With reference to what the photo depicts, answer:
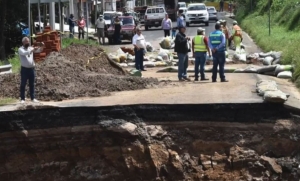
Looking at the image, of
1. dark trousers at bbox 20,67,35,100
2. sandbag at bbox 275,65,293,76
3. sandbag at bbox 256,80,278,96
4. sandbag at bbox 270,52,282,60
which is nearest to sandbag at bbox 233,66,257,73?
sandbag at bbox 275,65,293,76

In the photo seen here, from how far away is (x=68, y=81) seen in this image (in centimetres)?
1738

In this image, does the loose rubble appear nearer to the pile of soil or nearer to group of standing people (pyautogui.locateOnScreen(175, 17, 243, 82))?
group of standing people (pyautogui.locateOnScreen(175, 17, 243, 82))

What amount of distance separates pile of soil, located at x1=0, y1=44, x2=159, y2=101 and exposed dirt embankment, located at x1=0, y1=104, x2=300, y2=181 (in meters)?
2.77

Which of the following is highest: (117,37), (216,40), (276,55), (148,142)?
(216,40)

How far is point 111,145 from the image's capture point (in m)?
13.2

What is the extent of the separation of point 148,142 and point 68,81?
494cm

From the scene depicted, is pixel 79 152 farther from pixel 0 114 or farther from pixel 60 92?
pixel 60 92

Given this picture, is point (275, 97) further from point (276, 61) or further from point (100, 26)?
point (100, 26)

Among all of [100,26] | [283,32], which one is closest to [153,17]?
[100,26]

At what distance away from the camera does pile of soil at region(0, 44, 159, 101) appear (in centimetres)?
1641

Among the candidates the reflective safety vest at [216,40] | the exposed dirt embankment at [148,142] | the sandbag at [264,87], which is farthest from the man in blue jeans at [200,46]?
the exposed dirt embankment at [148,142]

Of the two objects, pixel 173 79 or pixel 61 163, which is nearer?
pixel 61 163

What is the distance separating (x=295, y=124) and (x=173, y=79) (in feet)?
24.9

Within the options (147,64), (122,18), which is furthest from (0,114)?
(122,18)
